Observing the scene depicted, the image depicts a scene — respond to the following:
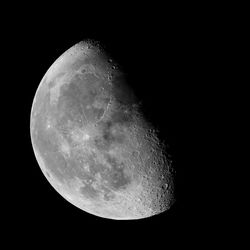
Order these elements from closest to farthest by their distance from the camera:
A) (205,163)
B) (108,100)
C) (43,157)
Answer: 1. (108,100)
2. (205,163)
3. (43,157)

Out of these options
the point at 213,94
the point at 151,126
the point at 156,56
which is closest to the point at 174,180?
the point at 151,126

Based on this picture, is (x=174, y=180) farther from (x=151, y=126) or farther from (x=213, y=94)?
(x=213, y=94)

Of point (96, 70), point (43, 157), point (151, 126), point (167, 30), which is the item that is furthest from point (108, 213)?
point (167, 30)

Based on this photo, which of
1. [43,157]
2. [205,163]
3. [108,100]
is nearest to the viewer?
[108,100]

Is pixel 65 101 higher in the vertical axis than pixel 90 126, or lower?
higher

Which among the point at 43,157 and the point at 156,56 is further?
the point at 43,157

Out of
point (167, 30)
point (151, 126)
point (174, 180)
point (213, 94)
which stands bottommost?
point (174, 180)

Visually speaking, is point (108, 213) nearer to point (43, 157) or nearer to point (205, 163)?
point (43, 157)
